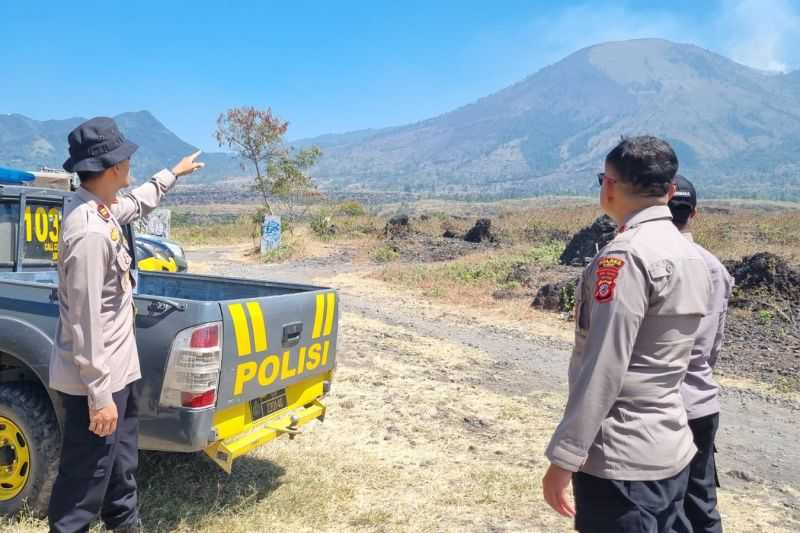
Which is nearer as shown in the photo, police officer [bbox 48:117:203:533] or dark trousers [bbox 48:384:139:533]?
police officer [bbox 48:117:203:533]

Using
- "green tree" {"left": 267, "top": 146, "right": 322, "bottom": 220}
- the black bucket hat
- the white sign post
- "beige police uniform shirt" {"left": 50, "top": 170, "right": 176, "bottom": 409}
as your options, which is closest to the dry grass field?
"beige police uniform shirt" {"left": 50, "top": 170, "right": 176, "bottom": 409}

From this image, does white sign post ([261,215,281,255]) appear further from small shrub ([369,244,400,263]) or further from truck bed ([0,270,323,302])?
truck bed ([0,270,323,302])

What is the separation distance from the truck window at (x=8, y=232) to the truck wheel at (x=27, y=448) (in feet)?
3.82

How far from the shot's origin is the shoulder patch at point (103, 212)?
2.71m

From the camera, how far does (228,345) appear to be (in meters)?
3.30

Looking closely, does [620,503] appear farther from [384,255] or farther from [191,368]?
[384,255]

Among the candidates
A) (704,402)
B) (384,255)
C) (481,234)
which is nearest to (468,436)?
(704,402)

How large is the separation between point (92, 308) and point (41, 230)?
2363mm

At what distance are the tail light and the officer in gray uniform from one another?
2097mm

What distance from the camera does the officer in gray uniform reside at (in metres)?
2.81

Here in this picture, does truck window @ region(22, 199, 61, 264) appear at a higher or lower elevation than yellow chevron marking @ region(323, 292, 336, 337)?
higher

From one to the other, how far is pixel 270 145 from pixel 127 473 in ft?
77.3

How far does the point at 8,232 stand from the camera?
4363 mm

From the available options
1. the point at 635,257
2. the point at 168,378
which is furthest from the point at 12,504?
the point at 635,257
